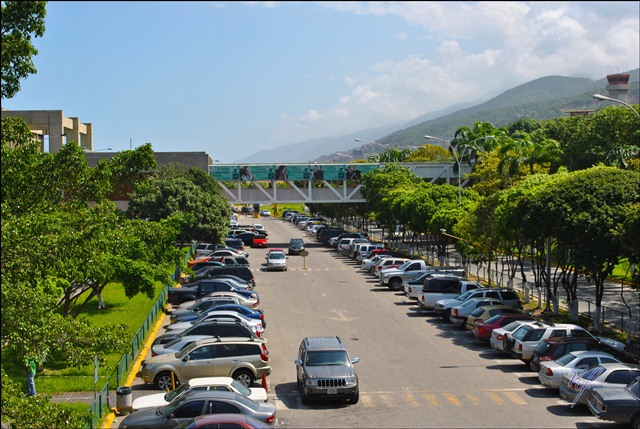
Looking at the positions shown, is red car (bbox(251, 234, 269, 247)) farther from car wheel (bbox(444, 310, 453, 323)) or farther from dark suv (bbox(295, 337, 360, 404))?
dark suv (bbox(295, 337, 360, 404))

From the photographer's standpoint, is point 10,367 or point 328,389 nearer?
point 328,389

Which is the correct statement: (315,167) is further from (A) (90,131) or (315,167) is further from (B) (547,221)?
(B) (547,221)

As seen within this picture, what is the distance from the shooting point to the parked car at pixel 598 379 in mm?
20578

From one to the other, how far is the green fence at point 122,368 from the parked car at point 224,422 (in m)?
1.93

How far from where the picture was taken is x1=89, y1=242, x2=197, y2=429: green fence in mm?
20078

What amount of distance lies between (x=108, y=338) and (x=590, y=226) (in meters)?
21.4

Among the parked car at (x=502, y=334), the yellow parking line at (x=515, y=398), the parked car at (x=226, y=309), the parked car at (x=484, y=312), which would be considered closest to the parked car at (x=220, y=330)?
the parked car at (x=226, y=309)

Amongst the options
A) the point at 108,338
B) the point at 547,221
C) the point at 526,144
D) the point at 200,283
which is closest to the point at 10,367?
the point at 108,338

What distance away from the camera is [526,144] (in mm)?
77312

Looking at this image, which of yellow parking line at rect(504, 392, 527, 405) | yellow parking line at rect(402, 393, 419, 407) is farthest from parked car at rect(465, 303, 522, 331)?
yellow parking line at rect(402, 393, 419, 407)

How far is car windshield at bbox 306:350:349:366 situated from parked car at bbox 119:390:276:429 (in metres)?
3.76

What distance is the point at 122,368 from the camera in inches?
992

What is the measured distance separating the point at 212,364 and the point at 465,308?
13.9m

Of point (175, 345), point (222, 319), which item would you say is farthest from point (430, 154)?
point (175, 345)
